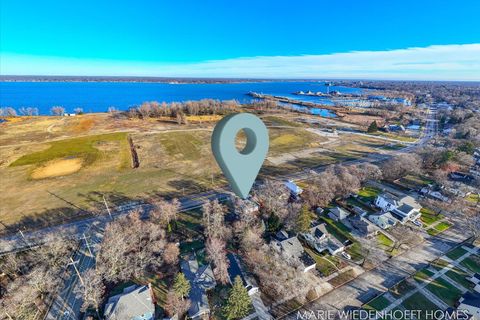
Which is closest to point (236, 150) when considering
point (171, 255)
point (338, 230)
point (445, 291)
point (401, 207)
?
point (171, 255)

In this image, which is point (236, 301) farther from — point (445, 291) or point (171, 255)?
point (445, 291)

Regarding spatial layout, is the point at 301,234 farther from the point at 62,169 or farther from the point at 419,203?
the point at 62,169

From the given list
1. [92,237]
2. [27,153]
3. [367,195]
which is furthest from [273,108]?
[92,237]

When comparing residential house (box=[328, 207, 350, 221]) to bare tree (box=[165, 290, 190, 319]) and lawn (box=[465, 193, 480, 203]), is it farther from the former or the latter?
bare tree (box=[165, 290, 190, 319])

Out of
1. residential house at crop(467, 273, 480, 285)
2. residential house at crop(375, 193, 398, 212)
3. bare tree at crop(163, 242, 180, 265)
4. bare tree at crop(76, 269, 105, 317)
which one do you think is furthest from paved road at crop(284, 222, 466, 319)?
bare tree at crop(76, 269, 105, 317)

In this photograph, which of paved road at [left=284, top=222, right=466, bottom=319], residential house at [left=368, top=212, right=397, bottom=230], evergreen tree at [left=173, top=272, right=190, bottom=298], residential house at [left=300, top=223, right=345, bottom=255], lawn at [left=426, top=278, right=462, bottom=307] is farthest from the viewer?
residential house at [left=368, top=212, right=397, bottom=230]

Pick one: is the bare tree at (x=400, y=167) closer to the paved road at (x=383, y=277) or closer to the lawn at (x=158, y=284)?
the paved road at (x=383, y=277)
